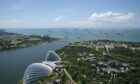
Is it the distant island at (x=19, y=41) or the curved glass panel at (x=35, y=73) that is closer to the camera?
the curved glass panel at (x=35, y=73)

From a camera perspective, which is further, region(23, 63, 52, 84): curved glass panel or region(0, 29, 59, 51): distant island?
region(0, 29, 59, 51): distant island

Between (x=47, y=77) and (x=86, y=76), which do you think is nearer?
(x=47, y=77)

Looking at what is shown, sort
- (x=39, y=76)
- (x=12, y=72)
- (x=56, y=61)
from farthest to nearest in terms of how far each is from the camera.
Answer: (x=56, y=61) < (x=12, y=72) < (x=39, y=76)

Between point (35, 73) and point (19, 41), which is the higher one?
point (35, 73)

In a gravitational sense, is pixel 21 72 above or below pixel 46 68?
below

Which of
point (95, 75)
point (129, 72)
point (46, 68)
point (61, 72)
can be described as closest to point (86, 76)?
point (95, 75)

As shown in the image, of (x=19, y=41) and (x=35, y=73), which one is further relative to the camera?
(x=19, y=41)

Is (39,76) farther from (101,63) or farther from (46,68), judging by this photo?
(101,63)

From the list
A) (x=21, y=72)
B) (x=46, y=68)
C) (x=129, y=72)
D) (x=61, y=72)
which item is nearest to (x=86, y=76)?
(x=61, y=72)

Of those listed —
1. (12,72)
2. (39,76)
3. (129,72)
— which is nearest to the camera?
(39,76)
